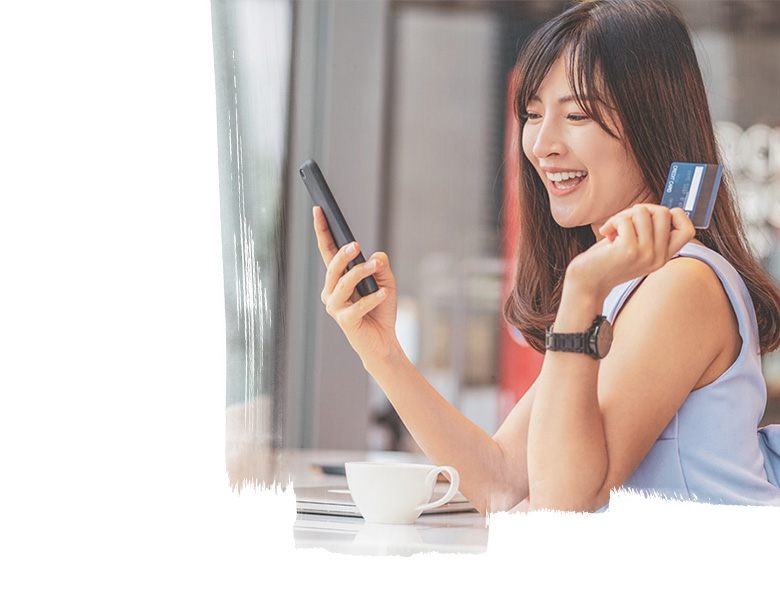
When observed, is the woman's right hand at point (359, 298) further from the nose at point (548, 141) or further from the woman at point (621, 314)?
the nose at point (548, 141)

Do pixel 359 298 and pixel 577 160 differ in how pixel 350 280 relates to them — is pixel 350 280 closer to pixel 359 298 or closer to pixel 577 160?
pixel 359 298

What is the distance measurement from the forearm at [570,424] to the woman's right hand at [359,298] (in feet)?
0.53

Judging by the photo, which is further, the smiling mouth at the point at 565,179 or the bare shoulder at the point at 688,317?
the smiling mouth at the point at 565,179

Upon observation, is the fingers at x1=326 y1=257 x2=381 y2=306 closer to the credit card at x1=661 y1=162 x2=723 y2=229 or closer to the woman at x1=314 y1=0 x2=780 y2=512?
the woman at x1=314 y1=0 x2=780 y2=512

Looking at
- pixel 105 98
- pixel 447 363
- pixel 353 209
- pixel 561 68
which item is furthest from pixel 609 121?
pixel 447 363

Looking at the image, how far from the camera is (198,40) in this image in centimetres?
57

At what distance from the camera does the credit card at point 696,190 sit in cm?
65

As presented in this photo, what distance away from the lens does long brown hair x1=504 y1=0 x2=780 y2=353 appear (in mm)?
811

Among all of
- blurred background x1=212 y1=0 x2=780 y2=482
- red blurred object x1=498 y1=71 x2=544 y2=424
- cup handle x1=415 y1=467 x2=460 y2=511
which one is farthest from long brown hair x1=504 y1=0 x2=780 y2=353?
red blurred object x1=498 y1=71 x2=544 y2=424

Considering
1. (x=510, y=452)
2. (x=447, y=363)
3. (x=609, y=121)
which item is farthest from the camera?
(x=447, y=363)

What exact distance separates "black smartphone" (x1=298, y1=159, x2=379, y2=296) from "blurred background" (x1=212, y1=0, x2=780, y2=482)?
0.84 meters

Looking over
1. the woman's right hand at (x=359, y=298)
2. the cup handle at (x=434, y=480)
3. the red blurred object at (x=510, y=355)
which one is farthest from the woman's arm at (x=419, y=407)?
the red blurred object at (x=510, y=355)

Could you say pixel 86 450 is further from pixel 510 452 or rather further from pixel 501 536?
pixel 510 452

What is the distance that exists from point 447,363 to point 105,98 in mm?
2937
